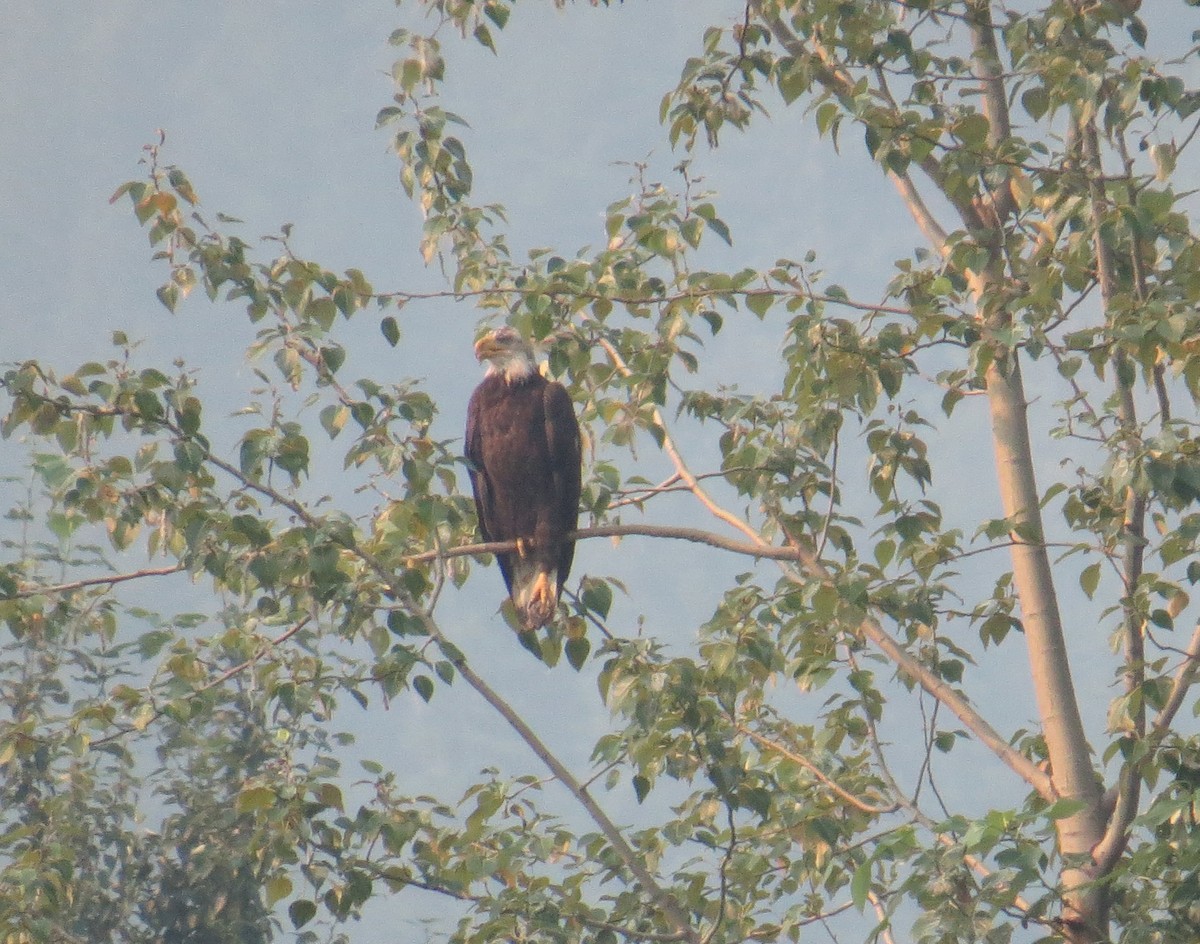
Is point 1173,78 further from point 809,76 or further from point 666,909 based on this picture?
point 666,909

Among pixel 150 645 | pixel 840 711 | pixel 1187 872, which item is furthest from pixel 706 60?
pixel 1187 872

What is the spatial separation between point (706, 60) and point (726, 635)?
4.89 feet

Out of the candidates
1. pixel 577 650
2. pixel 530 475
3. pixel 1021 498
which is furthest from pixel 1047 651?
pixel 530 475

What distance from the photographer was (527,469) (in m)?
4.68

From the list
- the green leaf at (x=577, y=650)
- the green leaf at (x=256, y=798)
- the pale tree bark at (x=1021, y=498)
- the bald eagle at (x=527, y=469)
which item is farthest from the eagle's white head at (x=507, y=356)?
the green leaf at (x=256, y=798)

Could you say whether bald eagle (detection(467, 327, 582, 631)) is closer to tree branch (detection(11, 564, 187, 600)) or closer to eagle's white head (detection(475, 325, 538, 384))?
eagle's white head (detection(475, 325, 538, 384))

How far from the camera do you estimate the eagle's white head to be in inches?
192

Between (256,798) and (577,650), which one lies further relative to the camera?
(577,650)

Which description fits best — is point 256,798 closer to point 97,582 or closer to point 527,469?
point 97,582

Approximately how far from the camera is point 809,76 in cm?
356

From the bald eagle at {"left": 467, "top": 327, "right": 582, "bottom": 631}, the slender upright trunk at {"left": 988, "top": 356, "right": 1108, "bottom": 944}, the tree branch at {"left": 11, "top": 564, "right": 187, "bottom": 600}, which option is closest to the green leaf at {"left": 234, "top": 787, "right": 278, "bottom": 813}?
the tree branch at {"left": 11, "top": 564, "right": 187, "bottom": 600}

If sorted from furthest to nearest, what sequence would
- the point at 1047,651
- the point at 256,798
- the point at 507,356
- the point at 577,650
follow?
the point at 507,356
the point at 1047,651
the point at 577,650
the point at 256,798

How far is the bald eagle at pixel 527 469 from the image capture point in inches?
184

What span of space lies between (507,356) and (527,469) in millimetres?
482
